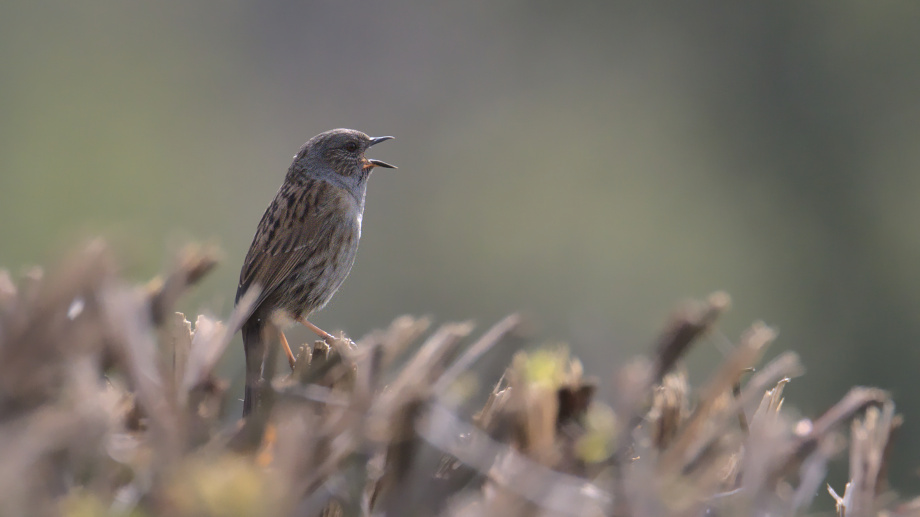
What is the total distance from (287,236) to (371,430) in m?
3.97

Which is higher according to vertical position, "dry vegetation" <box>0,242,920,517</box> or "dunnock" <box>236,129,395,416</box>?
"dunnock" <box>236,129,395,416</box>

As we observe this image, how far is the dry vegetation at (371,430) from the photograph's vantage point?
1402 mm

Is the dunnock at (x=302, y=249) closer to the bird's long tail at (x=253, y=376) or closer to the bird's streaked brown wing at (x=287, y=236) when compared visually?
the bird's streaked brown wing at (x=287, y=236)

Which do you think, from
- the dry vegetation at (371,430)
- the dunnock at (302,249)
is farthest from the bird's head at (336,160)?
the dry vegetation at (371,430)

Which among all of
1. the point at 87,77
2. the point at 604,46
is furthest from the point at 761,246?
the point at 87,77

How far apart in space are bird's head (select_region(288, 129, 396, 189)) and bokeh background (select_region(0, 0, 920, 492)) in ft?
32.0

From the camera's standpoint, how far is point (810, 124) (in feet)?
74.3

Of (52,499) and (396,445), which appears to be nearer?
(52,499)

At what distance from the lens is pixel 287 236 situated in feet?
17.9

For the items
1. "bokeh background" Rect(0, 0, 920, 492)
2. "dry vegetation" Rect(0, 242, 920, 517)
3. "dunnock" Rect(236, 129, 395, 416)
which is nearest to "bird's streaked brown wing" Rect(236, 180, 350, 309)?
"dunnock" Rect(236, 129, 395, 416)

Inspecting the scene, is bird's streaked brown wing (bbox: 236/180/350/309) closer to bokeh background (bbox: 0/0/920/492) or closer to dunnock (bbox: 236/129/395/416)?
dunnock (bbox: 236/129/395/416)

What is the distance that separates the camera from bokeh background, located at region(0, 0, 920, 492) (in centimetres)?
2116

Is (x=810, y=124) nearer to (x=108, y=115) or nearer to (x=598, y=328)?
(x=108, y=115)

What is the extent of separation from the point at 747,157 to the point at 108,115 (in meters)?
18.0
